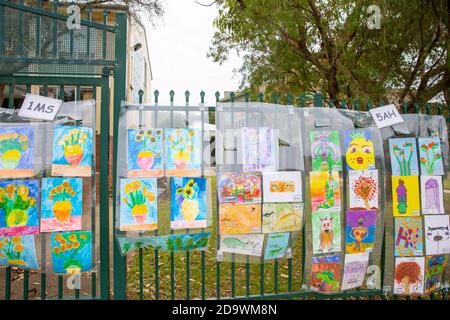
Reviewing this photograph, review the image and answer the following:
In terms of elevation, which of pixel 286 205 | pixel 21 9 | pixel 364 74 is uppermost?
pixel 364 74

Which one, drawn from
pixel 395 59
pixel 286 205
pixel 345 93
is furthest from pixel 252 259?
pixel 395 59

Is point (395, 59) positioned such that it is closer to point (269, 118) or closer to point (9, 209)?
point (269, 118)

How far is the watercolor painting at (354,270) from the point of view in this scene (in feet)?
12.5

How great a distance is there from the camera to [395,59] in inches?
297

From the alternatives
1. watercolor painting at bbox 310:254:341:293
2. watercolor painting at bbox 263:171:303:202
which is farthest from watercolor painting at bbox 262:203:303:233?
watercolor painting at bbox 310:254:341:293

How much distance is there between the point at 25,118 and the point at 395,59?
675cm

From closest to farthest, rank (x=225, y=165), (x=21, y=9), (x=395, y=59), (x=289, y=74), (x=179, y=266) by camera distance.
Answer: (x=21, y=9) → (x=225, y=165) → (x=179, y=266) → (x=395, y=59) → (x=289, y=74)

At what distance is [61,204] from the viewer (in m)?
3.38

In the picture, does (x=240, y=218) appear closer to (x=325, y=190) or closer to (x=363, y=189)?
(x=325, y=190)

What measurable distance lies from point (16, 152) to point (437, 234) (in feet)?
13.6

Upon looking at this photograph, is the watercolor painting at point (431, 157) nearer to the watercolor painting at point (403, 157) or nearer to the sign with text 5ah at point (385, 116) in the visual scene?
the watercolor painting at point (403, 157)

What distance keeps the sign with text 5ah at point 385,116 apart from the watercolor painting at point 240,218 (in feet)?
4.93

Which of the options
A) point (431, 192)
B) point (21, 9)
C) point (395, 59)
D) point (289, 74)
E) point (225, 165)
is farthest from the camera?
point (289, 74)

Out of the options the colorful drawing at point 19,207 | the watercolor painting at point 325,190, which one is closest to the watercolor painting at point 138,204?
the colorful drawing at point 19,207
